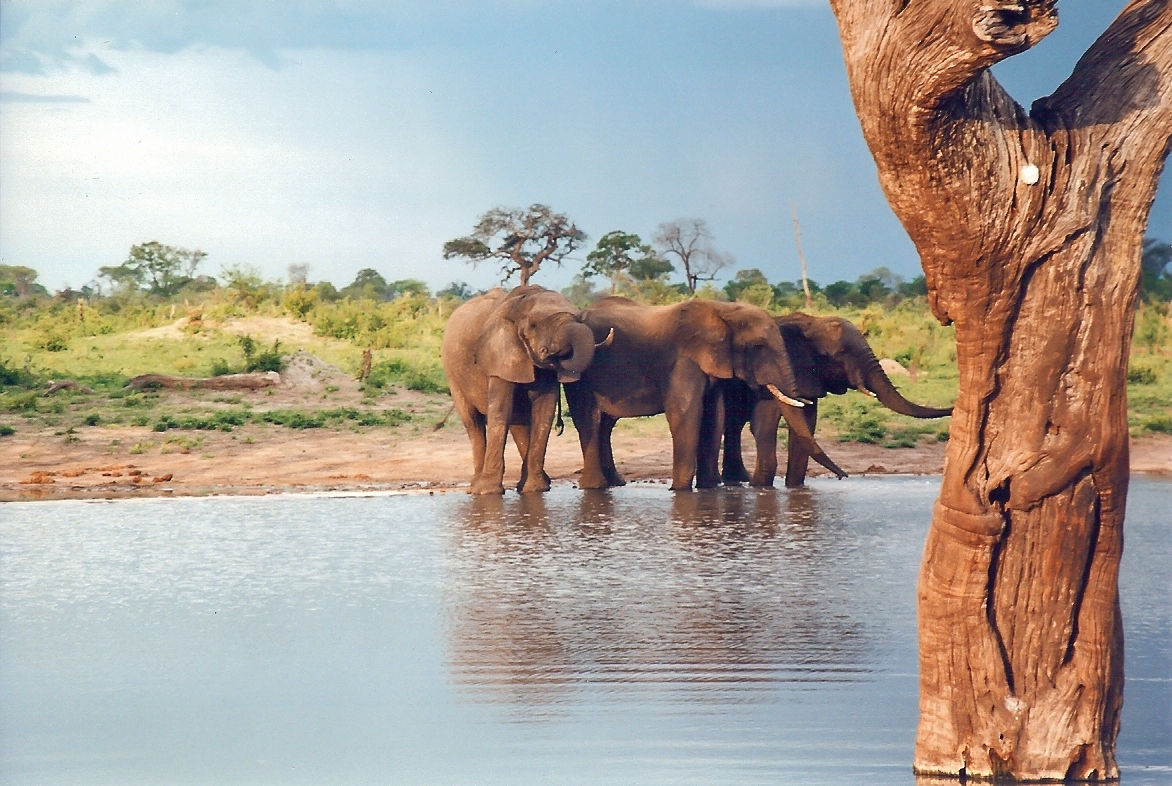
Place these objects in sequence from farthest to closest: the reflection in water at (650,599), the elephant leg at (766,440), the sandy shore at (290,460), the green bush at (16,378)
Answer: the green bush at (16,378) → the sandy shore at (290,460) → the elephant leg at (766,440) → the reflection in water at (650,599)

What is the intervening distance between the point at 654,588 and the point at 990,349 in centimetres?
376

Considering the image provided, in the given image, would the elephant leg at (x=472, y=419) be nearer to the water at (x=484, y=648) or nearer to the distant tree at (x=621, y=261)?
the water at (x=484, y=648)

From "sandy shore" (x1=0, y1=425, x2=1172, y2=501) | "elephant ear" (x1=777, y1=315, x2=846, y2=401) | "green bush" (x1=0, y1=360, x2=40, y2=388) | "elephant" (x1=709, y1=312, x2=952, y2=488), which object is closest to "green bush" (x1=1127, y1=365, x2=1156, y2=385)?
"sandy shore" (x1=0, y1=425, x2=1172, y2=501)

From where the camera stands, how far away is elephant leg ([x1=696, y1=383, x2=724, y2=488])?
12.0m

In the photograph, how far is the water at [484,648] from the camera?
4387 millimetres

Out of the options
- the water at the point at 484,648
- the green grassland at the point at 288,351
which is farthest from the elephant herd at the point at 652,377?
the green grassland at the point at 288,351

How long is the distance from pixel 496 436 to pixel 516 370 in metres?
0.54

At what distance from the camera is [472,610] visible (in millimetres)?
6660

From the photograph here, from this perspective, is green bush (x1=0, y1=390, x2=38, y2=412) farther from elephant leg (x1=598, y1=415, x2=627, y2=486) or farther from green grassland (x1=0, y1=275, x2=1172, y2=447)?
elephant leg (x1=598, y1=415, x2=627, y2=486)

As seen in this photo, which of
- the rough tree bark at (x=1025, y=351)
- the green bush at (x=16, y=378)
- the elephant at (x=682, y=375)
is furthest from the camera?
the green bush at (x=16, y=378)

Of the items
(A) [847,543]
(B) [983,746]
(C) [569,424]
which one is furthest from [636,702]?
(C) [569,424]

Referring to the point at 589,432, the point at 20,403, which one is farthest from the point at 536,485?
the point at 20,403

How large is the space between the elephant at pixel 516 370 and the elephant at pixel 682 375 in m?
0.33

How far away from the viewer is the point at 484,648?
230 inches
